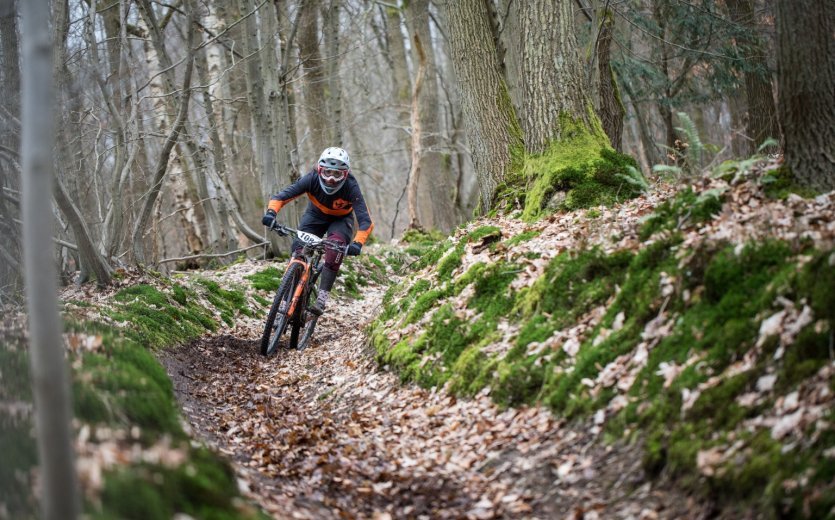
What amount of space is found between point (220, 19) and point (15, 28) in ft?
32.2

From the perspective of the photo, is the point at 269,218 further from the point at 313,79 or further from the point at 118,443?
the point at 313,79

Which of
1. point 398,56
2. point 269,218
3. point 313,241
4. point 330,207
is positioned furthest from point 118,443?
point 398,56

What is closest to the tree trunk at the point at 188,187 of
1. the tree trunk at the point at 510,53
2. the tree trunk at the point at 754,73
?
the tree trunk at the point at 510,53

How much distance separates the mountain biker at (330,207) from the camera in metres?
9.71

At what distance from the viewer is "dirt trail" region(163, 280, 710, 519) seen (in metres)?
4.38

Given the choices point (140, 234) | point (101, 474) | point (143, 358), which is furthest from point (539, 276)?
point (140, 234)

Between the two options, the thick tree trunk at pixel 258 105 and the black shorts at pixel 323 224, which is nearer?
the black shorts at pixel 323 224

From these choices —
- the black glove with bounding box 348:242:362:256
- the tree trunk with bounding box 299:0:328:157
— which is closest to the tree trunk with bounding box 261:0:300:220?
the tree trunk with bounding box 299:0:328:157

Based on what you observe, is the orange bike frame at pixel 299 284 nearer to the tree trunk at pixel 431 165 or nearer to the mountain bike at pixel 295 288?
the mountain bike at pixel 295 288

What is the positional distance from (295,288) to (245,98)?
31.0 feet

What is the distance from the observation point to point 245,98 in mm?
17906

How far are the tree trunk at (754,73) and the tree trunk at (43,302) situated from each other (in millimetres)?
14348

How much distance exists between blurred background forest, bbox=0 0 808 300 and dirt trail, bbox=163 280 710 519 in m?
2.75

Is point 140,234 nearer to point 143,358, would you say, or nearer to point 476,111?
point 476,111
